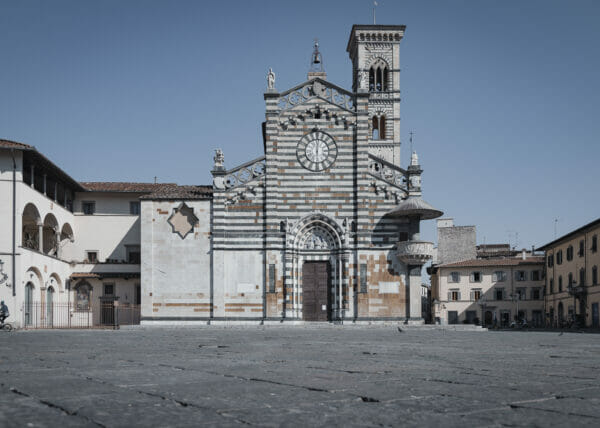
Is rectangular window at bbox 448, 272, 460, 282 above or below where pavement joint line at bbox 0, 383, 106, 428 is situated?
below

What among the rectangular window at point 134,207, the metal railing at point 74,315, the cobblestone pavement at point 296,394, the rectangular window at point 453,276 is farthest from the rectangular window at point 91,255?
the rectangular window at point 453,276

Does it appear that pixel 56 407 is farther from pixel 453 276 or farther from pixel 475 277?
pixel 475 277

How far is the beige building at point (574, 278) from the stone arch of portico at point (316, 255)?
18.0 m

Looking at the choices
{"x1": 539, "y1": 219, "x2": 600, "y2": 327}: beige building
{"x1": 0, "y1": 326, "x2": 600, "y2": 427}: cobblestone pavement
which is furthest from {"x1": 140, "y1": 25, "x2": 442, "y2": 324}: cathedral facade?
{"x1": 0, "y1": 326, "x2": 600, "y2": 427}: cobblestone pavement

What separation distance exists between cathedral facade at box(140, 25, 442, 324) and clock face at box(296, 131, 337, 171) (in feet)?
0.17

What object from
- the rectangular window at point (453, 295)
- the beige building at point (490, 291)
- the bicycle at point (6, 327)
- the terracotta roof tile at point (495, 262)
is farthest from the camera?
the rectangular window at point (453, 295)

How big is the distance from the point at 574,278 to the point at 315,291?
22.4 meters

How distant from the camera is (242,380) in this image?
587 cm

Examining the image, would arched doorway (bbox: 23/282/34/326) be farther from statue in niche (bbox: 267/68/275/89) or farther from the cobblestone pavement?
the cobblestone pavement

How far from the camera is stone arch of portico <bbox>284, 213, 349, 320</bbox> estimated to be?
32.4 m

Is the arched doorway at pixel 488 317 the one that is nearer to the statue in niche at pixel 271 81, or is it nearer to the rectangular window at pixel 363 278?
the rectangular window at pixel 363 278

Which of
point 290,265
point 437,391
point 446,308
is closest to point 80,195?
point 290,265

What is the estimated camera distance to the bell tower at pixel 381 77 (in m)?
49.9

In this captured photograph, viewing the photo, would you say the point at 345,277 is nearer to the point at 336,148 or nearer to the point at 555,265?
the point at 336,148
